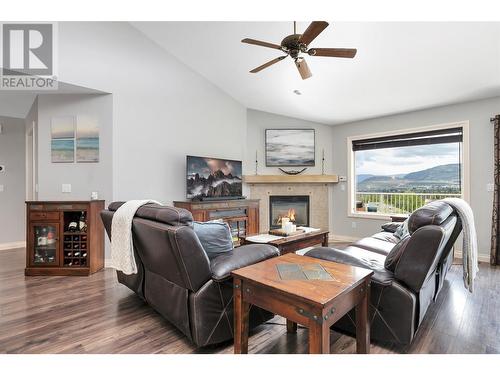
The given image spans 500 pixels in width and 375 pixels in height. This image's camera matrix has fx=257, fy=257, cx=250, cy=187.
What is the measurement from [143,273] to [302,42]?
7.81 ft

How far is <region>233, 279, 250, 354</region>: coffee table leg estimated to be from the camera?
149 cm

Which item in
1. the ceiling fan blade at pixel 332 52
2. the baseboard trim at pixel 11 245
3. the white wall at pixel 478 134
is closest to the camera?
the ceiling fan blade at pixel 332 52

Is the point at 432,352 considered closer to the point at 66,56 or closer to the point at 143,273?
the point at 143,273

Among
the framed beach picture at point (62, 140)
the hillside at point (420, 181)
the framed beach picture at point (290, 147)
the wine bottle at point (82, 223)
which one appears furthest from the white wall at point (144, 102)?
the hillside at point (420, 181)

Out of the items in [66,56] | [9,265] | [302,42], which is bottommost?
[9,265]

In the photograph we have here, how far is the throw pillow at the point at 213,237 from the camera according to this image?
1834 mm

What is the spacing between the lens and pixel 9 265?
3.56 metres

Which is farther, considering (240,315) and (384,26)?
(384,26)

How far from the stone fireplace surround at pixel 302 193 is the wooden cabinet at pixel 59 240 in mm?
3085

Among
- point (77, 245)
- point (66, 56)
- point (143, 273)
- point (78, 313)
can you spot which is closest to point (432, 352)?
point (143, 273)

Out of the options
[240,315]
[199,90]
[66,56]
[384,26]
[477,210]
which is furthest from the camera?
[199,90]

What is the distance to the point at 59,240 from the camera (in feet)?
10.6
